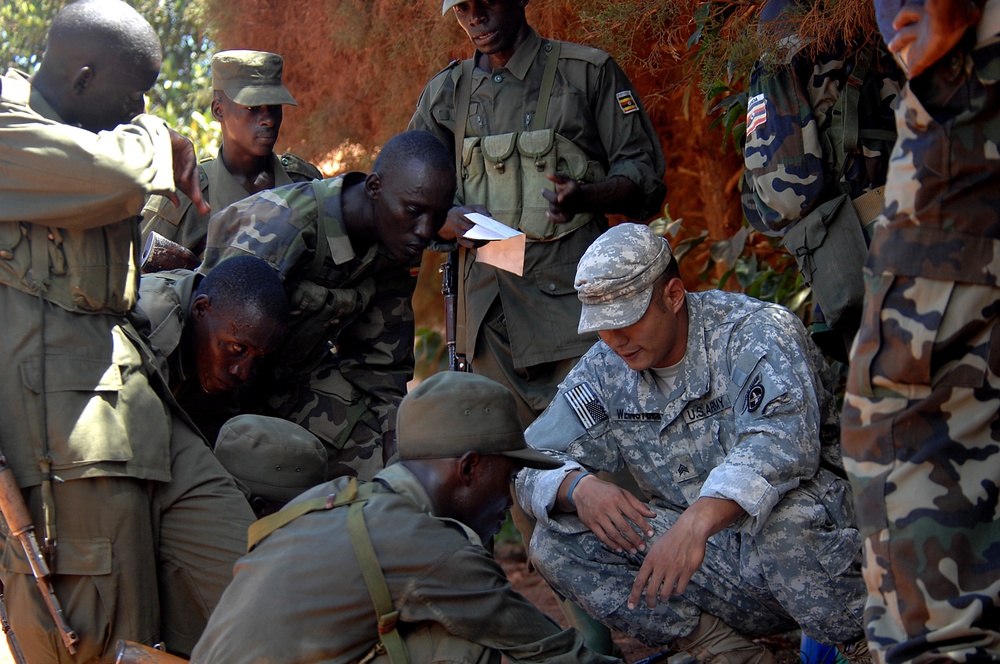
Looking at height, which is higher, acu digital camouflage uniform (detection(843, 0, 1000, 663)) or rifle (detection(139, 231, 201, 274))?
acu digital camouflage uniform (detection(843, 0, 1000, 663))

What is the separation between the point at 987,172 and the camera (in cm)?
233

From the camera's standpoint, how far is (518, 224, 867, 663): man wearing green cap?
3381 mm

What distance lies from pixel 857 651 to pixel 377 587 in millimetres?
1642

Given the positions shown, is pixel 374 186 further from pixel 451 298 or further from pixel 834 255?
pixel 834 255

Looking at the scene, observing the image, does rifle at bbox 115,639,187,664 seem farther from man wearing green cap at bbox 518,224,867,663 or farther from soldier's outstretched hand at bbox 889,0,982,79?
soldier's outstretched hand at bbox 889,0,982,79

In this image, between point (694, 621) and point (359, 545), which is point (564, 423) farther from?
point (359, 545)

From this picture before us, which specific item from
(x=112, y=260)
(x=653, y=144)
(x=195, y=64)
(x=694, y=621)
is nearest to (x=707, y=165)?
(x=653, y=144)

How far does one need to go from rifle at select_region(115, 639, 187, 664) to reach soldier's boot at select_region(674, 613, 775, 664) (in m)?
1.54

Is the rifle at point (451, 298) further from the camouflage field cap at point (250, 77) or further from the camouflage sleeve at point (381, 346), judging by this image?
the camouflage field cap at point (250, 77)

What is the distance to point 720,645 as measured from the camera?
11.8ft

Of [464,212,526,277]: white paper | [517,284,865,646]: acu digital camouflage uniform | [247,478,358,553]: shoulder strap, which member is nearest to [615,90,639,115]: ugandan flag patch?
[464,212,526,277]: white paper

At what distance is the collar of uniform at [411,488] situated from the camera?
271 cm

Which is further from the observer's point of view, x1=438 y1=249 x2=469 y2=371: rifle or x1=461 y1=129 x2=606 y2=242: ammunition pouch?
x1=438 y1=249 x2=469 y2=371: rifle

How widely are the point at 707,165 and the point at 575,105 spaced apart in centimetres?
170
